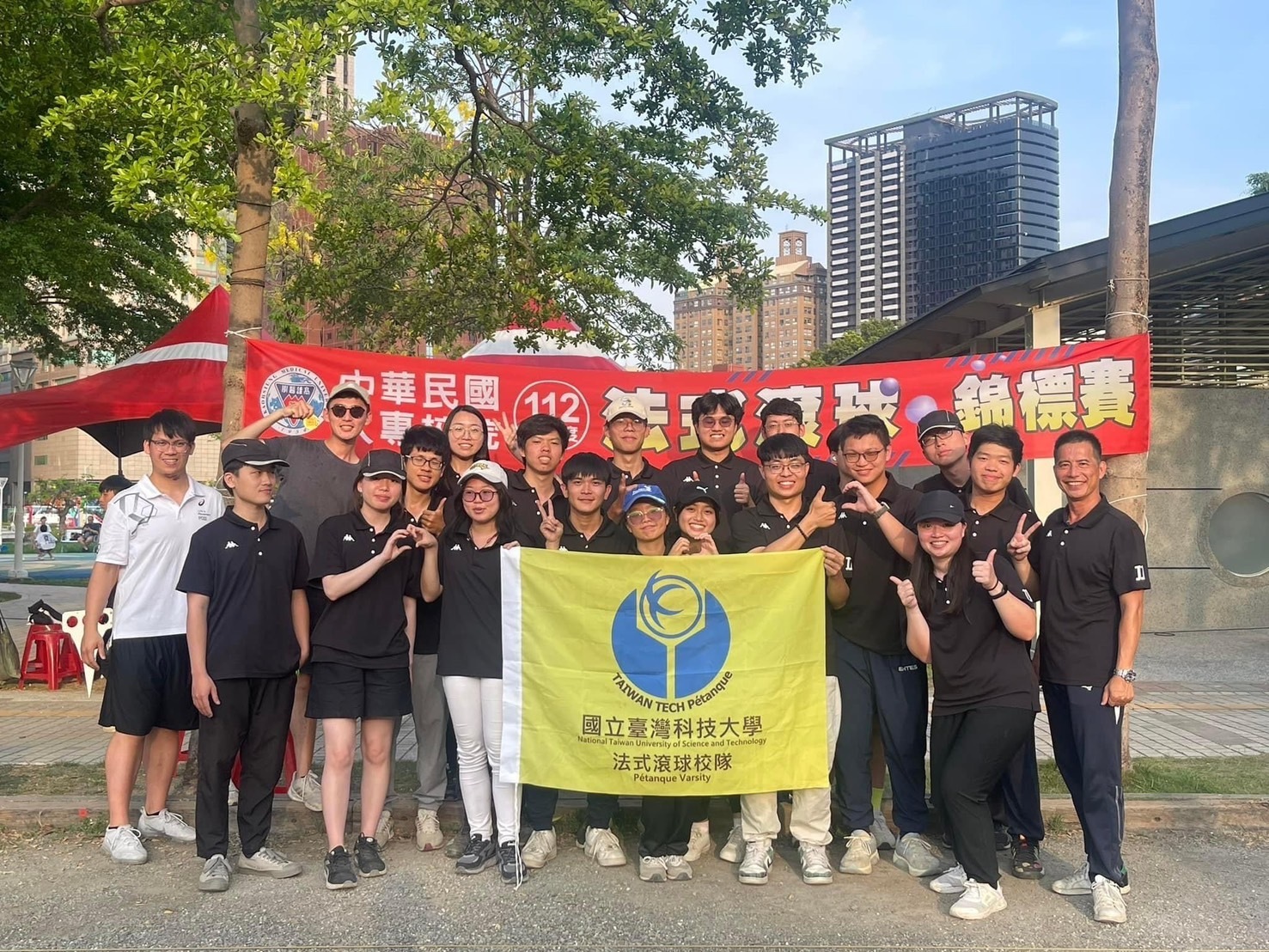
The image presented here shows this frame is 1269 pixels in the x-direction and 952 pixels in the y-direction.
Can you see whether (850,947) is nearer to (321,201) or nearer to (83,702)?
(321,201)

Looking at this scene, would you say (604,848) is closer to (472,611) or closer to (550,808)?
(550,808)

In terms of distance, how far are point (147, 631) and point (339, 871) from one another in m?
1.46

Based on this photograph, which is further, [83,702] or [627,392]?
[83,702]

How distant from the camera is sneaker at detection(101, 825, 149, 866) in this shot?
14.5ft

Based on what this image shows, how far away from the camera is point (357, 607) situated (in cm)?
423

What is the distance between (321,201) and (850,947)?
432 centimetres

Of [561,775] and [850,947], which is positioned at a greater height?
[561,775]

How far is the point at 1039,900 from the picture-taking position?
4016 mm

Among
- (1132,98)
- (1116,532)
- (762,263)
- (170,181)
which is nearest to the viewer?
(1116,532)

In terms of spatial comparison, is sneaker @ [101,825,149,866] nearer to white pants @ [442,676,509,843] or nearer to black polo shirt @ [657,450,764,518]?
white pants @ [442,676,509,843]

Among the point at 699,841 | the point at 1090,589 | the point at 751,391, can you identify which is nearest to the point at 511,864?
the point at 699,841

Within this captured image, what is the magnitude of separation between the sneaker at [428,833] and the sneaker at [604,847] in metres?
0.72

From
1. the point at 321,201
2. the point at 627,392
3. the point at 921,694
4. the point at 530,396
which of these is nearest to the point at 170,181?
the point at 321,201

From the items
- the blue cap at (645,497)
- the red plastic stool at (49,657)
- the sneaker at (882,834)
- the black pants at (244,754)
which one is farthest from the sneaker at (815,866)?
the red plastic stool at (49,657)
